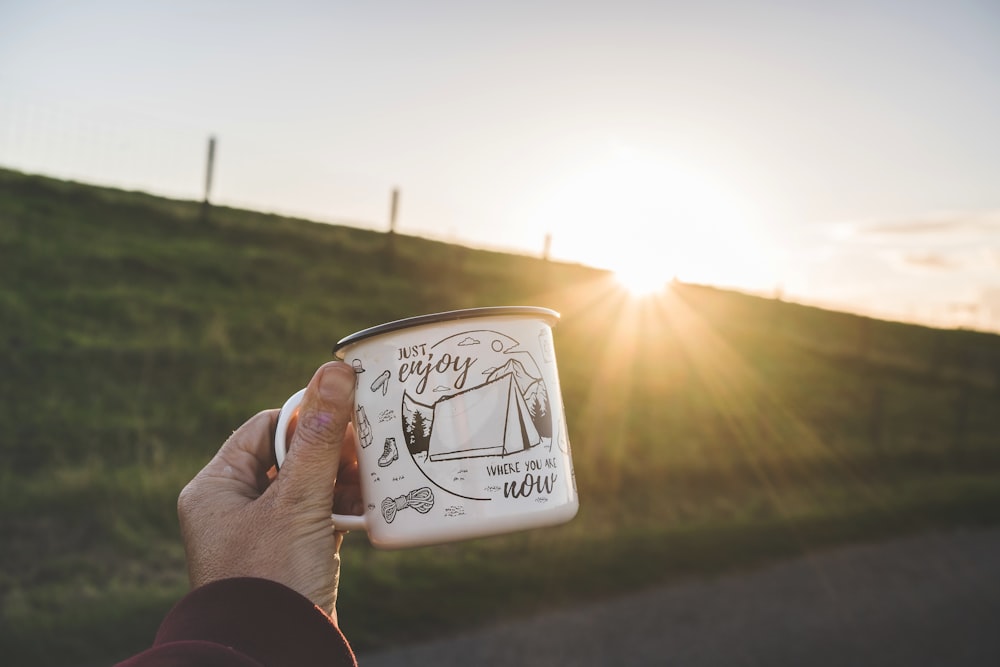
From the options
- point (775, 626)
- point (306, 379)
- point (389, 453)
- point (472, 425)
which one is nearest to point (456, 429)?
point (472, 425)

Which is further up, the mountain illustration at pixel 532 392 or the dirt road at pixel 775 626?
the mountain illustration at pixel 532 392

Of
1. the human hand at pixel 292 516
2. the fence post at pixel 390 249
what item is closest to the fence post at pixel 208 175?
the fence post at pixel 390 249

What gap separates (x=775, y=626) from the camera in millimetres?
4941

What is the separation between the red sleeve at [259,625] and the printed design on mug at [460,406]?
1.10 feet

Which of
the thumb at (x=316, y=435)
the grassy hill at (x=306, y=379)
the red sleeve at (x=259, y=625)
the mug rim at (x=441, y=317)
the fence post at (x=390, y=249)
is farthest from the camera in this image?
the fence post at (x=390, y=249)

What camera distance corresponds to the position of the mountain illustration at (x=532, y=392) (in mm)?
1503

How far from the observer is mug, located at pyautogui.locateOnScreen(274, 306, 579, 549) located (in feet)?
4.83

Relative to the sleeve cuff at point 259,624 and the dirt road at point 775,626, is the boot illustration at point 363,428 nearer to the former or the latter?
the sleeve cuff at point 259,624

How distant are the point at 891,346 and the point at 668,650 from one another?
27881 millimetres

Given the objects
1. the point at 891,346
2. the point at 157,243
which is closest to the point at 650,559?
the point at 157,243

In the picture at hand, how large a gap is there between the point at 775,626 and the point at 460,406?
4.31 m

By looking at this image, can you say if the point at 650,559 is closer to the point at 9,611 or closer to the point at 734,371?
the point at 9,611

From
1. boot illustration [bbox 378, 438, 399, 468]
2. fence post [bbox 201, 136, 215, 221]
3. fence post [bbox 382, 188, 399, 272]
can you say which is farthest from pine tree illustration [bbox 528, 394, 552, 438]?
fence post [bbox 201, 136, 215, 221]

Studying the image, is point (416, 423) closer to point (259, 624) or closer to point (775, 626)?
point (259, 624)
